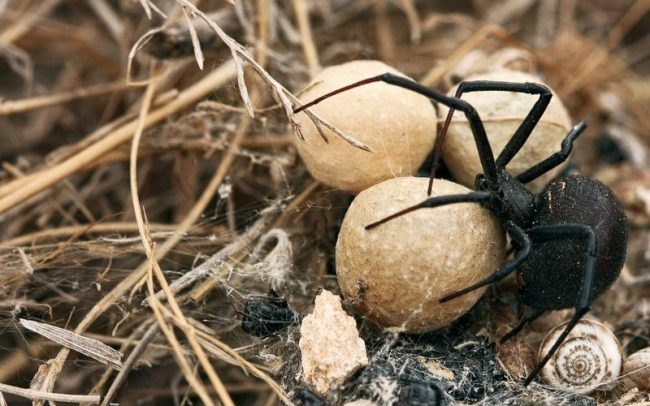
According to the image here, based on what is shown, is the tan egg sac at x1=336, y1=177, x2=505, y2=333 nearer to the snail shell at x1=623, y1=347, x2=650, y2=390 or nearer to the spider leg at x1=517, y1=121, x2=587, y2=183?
the spider leg at x1=517, y1=121, x2=587, y2=183

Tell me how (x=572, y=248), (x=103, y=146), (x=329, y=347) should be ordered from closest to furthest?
1. (x=329, y=347)
2. (x=572, y=248)
3. (x=103, y=146)

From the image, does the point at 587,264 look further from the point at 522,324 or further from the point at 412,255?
the point at 412,255

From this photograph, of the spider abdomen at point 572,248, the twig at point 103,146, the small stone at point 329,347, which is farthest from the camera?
the twig at point 103,146

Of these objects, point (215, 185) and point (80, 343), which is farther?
point (215, 185)

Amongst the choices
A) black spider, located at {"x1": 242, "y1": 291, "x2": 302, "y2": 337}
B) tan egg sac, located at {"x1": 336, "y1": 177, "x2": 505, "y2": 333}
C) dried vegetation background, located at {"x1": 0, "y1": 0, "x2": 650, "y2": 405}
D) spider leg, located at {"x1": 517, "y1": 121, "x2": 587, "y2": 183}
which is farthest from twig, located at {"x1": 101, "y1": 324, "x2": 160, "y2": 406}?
spider leg, located at {"x1": 517, "y1": 121, "x2": 587, "y2": 183}

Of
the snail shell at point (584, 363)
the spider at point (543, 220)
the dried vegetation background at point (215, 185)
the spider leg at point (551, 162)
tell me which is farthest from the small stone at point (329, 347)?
the spider leg at point (551, 162)

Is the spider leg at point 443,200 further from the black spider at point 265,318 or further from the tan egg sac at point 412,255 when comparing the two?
the black spider at point 265,318

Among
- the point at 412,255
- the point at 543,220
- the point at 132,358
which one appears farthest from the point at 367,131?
the point at 132,358
